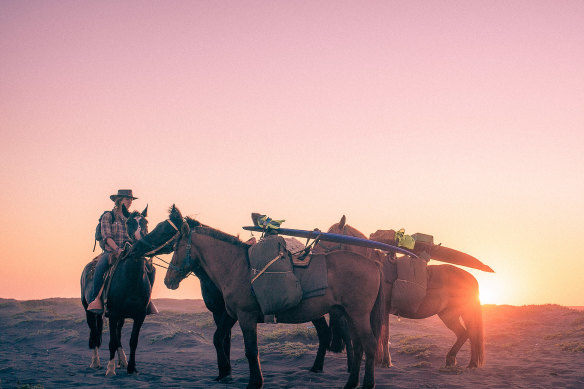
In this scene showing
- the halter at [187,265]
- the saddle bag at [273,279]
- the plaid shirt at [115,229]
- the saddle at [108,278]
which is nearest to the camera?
the saddle bag at [273,279]

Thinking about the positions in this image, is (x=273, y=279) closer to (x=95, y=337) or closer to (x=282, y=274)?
(x=282, y=274)

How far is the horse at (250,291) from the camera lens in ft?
Result: 23.7

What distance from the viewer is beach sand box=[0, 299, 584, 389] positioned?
855cm

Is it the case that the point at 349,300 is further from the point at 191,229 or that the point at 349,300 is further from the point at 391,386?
the point at 191,229

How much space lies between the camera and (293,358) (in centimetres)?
1161

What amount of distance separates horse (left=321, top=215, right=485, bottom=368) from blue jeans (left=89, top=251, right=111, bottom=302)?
14.9 feet

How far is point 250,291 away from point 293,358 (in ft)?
16.7

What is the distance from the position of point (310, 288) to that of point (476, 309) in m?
4.91

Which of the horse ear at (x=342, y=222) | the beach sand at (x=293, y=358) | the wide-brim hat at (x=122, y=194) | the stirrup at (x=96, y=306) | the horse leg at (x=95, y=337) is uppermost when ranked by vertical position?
the wide-brim hat at (x=122, y=194)

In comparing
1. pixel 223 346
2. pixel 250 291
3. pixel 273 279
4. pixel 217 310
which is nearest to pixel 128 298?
pixel 217 310

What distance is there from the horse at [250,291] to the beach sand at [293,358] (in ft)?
3.90

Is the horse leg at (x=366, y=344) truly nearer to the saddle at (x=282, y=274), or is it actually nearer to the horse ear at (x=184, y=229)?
the saddle at (x=282, y=274)

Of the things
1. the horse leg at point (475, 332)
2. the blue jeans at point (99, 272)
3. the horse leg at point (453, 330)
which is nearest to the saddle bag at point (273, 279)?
the blue jeans at point (99, 272)

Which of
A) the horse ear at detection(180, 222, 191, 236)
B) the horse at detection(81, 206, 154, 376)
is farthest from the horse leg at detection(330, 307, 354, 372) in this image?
the horse at detection(81, 206, 154, 376)
